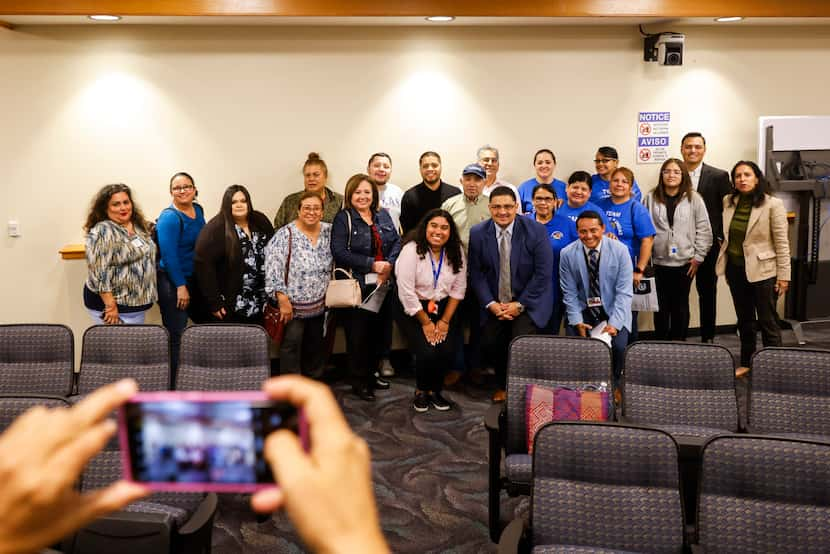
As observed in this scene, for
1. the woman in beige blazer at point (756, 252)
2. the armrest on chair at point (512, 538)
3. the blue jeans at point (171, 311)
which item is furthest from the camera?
the woman in beige blazer at point (756, 252)

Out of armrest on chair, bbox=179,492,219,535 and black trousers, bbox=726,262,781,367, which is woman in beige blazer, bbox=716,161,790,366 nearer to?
black trousers, bbox=726,262,781,367

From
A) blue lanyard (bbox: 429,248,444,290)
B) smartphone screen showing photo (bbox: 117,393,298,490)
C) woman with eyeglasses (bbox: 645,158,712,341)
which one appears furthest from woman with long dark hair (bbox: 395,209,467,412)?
smartphone screen showing photo (bbox: 117,393,298,490)

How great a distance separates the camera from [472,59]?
20.2 ft

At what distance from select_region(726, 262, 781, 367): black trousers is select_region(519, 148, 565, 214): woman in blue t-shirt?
58.2 inches

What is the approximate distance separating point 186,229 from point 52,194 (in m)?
1.34

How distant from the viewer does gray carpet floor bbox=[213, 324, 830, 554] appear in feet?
11.1

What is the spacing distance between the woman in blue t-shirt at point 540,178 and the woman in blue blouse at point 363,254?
117 cm

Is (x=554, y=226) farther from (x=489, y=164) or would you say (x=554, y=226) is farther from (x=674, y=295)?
(x=674, y=295)

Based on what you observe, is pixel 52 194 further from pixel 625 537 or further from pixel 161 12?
pixel 625 537

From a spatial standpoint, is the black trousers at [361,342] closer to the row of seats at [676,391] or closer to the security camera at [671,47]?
the row of seats at [676,391]

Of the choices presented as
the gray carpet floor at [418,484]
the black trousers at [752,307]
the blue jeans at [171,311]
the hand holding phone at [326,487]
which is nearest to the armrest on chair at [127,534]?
the gray carpet floor at [418,484]

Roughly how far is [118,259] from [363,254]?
1.59 metres

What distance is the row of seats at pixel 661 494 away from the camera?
2201 millimetres

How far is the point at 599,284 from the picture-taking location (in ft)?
15.2
